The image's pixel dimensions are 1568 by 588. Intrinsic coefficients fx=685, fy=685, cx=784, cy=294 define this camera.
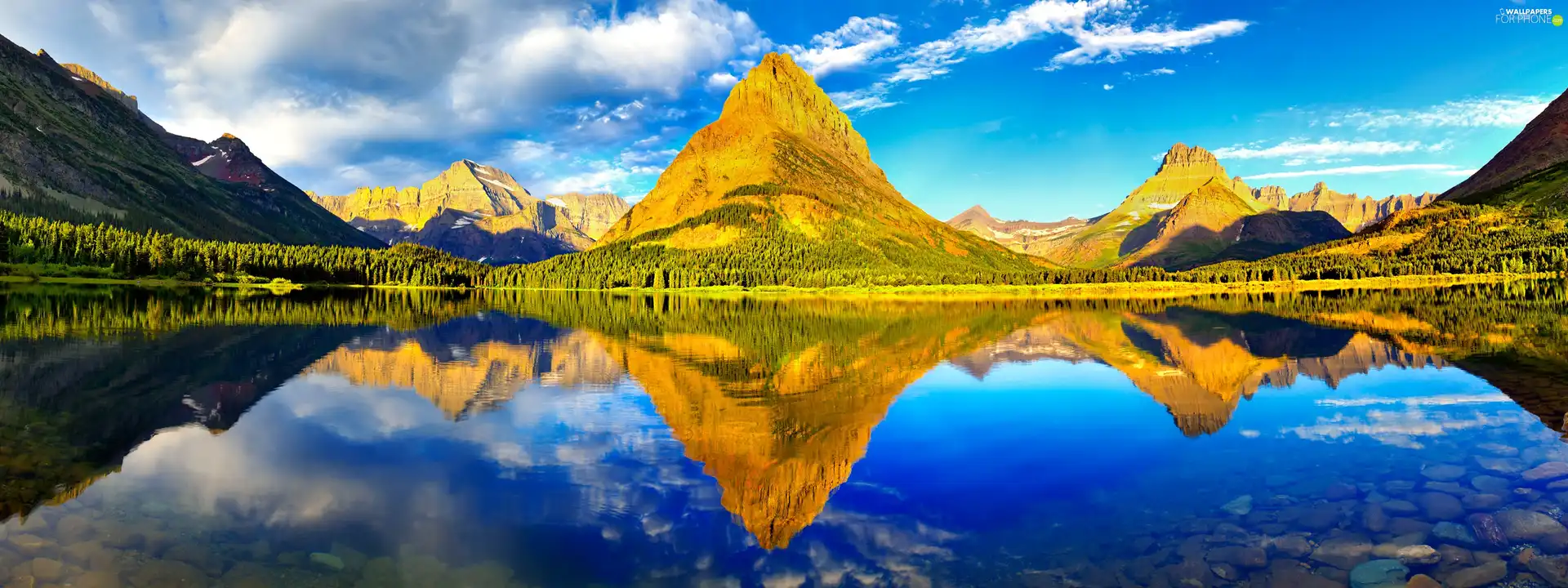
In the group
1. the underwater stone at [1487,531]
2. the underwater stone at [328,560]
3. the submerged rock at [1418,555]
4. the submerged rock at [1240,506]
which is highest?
the underwater stone at [1487,531]

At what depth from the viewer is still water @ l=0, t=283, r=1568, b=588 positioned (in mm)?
13711

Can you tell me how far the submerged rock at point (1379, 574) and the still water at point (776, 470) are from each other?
0.24 feet

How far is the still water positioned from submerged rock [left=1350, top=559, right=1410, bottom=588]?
0.24 feet

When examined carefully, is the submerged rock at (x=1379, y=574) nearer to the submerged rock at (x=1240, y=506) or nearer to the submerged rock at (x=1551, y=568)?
the submerged rock at (x=1551, y=568)

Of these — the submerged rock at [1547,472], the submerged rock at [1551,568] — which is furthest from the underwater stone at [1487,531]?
the submerged rock at [1547,472]

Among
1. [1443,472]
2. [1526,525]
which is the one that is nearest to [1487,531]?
[1526,525]

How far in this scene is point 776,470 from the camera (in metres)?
20.8

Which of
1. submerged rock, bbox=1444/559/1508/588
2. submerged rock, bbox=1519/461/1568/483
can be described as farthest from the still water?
submerged rock, bbox=1519/461/1568/483

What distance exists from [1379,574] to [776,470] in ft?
45.6

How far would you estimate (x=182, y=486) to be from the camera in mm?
18203

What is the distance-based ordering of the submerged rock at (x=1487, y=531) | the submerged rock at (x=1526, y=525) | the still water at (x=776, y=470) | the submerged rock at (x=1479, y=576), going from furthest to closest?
the submerged rock at (x=1526, y=525) → the submerged rock at (x=1487, y=531) → the still water at (x=776, y=470) → the submerged rock at (x=1479, y=576)

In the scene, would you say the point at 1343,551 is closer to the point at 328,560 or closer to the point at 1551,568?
the point at 1551,568

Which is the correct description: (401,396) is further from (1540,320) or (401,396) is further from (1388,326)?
(1540,320)

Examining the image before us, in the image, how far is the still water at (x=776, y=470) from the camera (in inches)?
540
